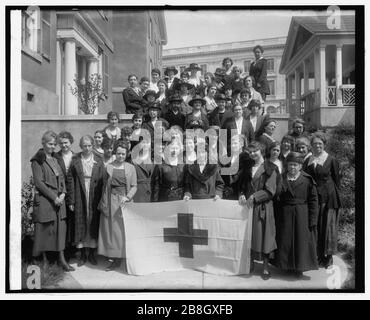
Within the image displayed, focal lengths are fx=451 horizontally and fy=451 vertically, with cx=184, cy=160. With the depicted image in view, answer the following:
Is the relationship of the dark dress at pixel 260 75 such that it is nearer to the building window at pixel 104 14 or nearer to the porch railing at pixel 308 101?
the porch railing at pixel 308 101

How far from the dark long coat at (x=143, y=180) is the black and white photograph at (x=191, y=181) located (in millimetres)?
13

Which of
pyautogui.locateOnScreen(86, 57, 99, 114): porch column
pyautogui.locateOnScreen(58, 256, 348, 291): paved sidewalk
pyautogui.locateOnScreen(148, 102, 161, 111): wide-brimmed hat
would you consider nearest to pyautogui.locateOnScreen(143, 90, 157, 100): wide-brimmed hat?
pyautogui.locateOnScreen(148, 102, 161, 111): wide-brimmed hat

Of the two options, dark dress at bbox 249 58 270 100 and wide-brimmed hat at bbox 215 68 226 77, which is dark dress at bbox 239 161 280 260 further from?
wide-brimmed hat at bbox 215 68 226 77

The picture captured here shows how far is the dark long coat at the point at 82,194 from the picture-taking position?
5840 millimetres

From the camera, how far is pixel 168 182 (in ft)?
19.0

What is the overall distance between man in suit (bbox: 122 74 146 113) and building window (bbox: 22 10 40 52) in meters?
1.57

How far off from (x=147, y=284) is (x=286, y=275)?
1794 mm

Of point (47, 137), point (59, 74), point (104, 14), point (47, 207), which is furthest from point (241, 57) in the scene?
point (47, 207)

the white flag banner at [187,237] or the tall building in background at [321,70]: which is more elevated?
the tall building in background at [321,70]

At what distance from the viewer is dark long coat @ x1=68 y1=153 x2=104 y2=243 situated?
19.2 feet

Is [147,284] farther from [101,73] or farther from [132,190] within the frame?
[101,73]

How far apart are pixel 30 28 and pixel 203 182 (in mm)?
3341

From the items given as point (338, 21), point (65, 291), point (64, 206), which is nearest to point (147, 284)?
point (65, 291)

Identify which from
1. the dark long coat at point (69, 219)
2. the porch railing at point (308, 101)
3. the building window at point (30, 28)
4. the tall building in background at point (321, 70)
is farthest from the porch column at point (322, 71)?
the building window at point (30, 28)
